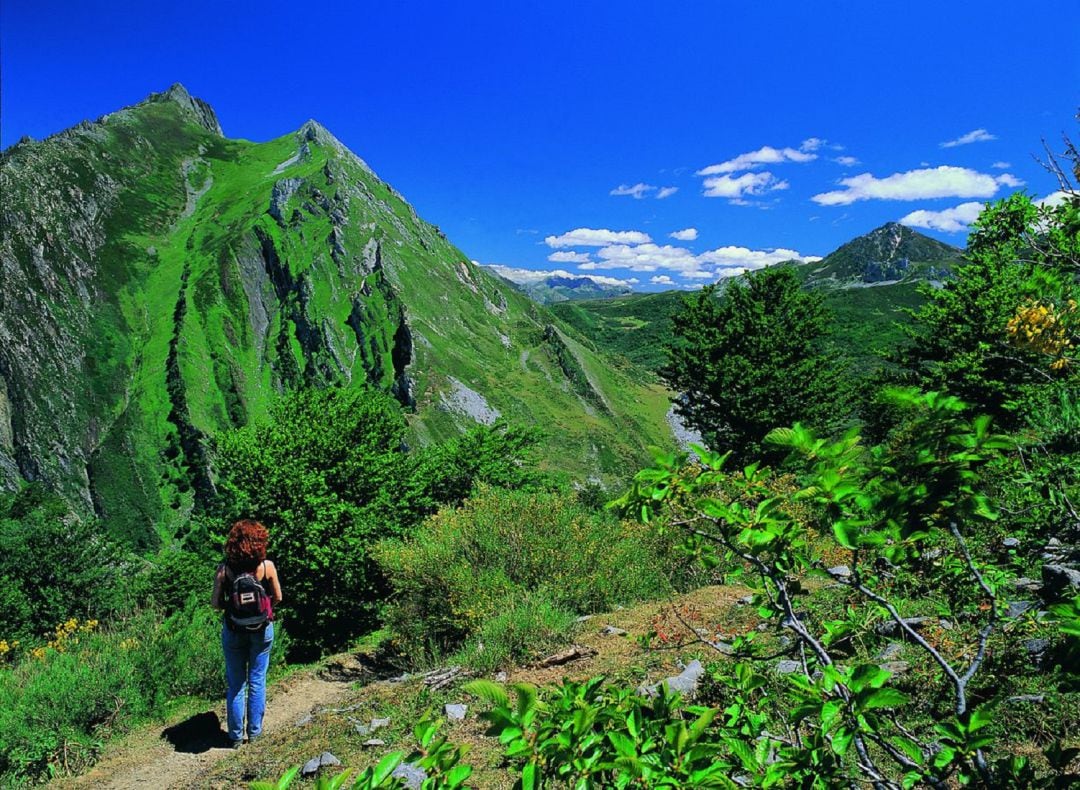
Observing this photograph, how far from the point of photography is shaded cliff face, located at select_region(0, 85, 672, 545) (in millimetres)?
96750

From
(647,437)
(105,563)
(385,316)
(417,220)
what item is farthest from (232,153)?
(105,563)

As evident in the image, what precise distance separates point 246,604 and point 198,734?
2278mm

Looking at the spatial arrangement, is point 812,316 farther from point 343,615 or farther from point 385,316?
point 385,316

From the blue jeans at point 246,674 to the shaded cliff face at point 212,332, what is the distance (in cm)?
7225

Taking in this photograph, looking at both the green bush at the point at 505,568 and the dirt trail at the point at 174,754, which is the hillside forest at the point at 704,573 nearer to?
the green bush at the point at 505,568

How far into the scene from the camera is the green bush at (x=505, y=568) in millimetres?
8625

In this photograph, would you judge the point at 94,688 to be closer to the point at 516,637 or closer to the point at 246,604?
the point at 246,604

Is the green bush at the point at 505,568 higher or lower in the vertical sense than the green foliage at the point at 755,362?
lower

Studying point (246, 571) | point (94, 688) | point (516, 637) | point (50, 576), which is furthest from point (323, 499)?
point (246, 571)

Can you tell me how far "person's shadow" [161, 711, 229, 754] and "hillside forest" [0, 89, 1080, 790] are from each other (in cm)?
41

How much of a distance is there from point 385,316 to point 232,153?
103 meters

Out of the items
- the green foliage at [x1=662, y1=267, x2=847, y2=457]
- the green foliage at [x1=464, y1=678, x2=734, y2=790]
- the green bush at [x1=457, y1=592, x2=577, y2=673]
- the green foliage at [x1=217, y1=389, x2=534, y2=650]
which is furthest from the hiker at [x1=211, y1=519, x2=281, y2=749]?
the green foliage at [x1=662, y1=267, x2=847, y2=457]

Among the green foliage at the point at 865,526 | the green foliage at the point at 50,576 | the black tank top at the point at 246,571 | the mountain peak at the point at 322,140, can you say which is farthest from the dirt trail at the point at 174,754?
the mountain peak at the point at 322,140

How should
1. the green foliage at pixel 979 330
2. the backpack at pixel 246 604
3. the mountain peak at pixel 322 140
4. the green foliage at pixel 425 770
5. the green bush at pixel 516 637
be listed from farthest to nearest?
A: 1. the mountain peak at pixel 322 140
2. the green foliage at pixel 979 330
3. the green bush at pixel 516 637
4. the backpack at pixel 246 604
5. the green foliage at pixel 425 770
